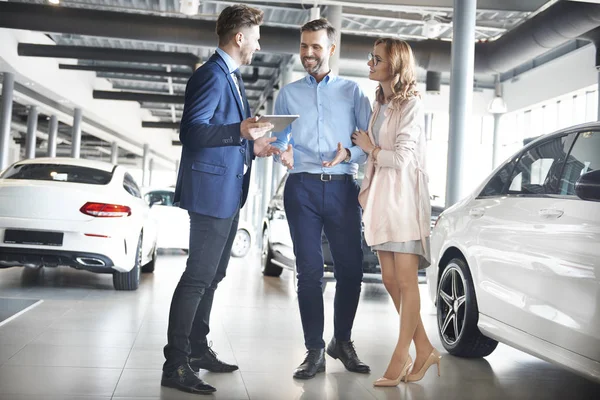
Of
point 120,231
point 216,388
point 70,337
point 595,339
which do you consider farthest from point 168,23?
point 595,339

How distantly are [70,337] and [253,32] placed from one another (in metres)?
2.46

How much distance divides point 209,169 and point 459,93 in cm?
586

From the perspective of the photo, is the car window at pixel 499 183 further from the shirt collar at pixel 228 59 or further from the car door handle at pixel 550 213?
the shirt collar at pixel 228 59

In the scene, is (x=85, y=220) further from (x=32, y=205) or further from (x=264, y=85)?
(x=264, y=85)

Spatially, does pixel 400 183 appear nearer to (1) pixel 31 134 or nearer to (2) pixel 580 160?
(2) pixel 580 160

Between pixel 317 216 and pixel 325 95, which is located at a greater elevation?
pixel 325 95

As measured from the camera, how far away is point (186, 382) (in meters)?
3.48

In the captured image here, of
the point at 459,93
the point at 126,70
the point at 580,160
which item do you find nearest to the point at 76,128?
the point at 126,70

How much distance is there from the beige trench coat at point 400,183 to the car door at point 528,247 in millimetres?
507

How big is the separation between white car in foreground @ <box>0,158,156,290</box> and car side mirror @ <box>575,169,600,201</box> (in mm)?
4991

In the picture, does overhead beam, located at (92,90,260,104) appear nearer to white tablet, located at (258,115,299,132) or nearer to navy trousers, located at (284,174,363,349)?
navy trousers, located at (284,174,363,349)

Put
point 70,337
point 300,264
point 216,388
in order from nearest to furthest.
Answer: point 216,388 → point 300,264 → point 70,337

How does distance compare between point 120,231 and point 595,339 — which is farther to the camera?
point 120,231

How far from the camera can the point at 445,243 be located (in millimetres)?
4984
